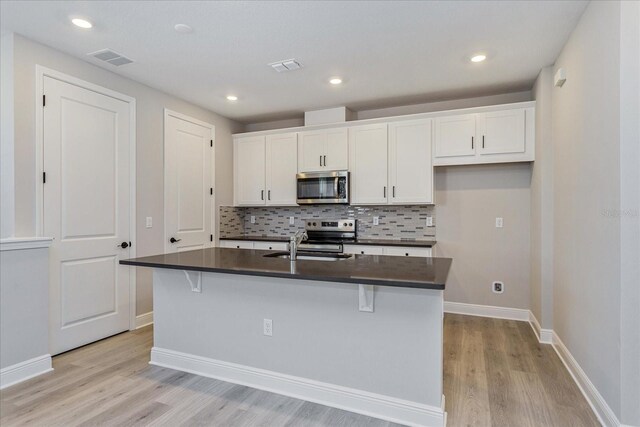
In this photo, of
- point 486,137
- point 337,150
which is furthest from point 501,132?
point 337,150

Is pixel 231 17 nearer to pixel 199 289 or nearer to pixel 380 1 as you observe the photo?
pixel 380 1

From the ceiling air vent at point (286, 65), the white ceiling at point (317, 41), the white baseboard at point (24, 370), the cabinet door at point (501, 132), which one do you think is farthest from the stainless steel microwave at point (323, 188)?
the white baseboard at point (24, 370)

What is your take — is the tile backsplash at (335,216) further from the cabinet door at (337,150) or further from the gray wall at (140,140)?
the cabinet door at (337,150)

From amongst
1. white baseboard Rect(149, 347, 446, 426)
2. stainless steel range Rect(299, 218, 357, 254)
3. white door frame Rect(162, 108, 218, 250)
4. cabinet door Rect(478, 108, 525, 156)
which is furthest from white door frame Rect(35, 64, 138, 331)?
cabinet door Rect(478, 108, 525, 156)

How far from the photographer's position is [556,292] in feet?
10.1

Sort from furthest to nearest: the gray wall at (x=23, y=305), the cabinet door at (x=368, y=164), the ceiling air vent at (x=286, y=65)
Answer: the cabinet door at (x=368, y=164)
the ceiling air vent at (x=286, y=65)
the gray wall at (x=23, y=305)

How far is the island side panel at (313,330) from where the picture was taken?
2.01 metres

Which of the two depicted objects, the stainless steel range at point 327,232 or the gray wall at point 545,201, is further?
the stainless steel range at point 327,232

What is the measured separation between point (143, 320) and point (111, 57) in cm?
259

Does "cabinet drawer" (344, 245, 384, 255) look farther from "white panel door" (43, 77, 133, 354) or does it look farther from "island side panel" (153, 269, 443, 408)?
"white panel door" (43, 77, 133, 354)

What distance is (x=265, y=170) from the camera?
492cm

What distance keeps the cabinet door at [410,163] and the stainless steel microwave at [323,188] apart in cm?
57

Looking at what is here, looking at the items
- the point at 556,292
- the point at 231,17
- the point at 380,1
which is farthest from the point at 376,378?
the point at 231,17

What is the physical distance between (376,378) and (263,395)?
2.51 ft
